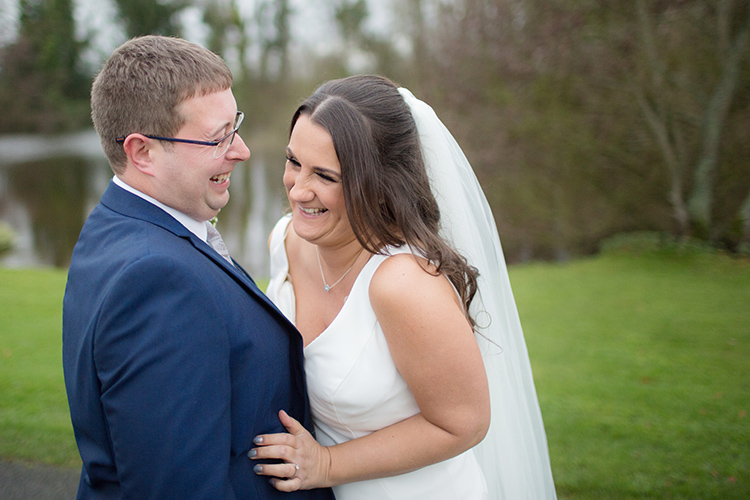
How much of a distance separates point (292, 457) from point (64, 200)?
20994 mm

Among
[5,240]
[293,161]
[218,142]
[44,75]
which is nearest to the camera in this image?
[218,142]

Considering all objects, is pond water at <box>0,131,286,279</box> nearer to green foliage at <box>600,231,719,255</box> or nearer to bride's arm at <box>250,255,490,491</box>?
green foliage at <box>600,231,719,255</box>

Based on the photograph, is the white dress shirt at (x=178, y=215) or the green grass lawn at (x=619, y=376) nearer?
the white dress shirt at (x=178, y=215)

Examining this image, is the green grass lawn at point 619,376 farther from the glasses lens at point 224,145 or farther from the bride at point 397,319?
the glasses lens at point 224,145

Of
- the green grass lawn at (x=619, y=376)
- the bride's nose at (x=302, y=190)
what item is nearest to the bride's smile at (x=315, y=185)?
the bride's nose at (x=302, y=190)

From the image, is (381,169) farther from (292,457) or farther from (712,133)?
Answer: (712,133)

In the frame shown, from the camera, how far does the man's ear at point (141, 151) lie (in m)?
1.60

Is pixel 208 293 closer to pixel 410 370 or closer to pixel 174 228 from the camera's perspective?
pixel 174 228

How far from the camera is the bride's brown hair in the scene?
6.54ft

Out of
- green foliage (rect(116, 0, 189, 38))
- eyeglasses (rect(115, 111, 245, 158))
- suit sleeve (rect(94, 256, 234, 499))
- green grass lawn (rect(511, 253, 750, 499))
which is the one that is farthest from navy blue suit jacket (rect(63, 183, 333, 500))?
green foliage (rect(116, 0, 189, 38))

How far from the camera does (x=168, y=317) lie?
1.30 metres

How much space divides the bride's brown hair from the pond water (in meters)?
10.9

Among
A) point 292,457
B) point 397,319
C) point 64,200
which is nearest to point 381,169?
point 397,319

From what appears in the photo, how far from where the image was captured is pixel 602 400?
5.31 m
